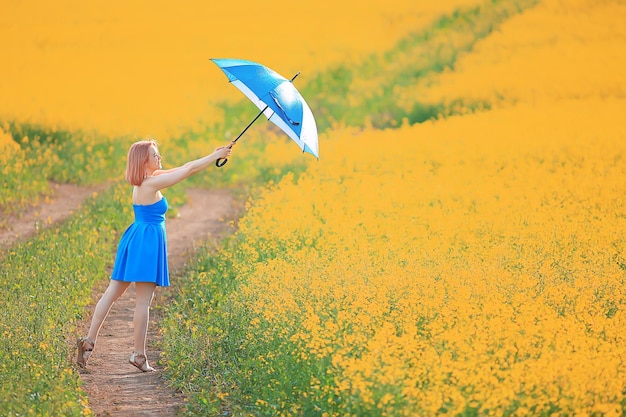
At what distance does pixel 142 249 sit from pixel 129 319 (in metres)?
2.12

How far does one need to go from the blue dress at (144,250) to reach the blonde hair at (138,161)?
0.80ft

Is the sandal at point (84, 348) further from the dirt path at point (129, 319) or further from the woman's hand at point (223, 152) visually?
the woman's hand at point (223, 152)

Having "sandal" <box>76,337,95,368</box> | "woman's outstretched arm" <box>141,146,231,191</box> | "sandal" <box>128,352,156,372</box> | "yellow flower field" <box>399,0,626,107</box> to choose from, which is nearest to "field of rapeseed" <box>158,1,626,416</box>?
"sandal" <box>128,352,156,372</box>

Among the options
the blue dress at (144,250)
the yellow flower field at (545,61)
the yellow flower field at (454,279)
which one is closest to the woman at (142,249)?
the blue dress at (144,250)

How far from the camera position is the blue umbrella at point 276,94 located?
7.26m

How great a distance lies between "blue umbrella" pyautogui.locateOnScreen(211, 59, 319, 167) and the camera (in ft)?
23.8

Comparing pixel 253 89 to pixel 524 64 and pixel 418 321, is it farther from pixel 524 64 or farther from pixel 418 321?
pixel 524 64

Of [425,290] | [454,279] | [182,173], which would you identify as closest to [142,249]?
[182,173]

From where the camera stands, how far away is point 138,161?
7.33 m

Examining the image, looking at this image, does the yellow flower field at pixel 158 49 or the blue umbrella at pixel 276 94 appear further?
the yellow flower field at pixel 158 49

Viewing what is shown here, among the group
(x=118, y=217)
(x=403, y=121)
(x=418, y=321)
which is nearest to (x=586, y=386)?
(x=418, y=321)

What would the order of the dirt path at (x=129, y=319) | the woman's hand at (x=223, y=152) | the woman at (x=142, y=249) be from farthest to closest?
the woman at (x=142, y=249)
the woman's hand at (x=223, y=152)
the dirt path at (x=129, y=319)

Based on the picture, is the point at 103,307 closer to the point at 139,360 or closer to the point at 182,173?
the point at 139,360

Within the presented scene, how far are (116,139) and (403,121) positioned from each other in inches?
262
